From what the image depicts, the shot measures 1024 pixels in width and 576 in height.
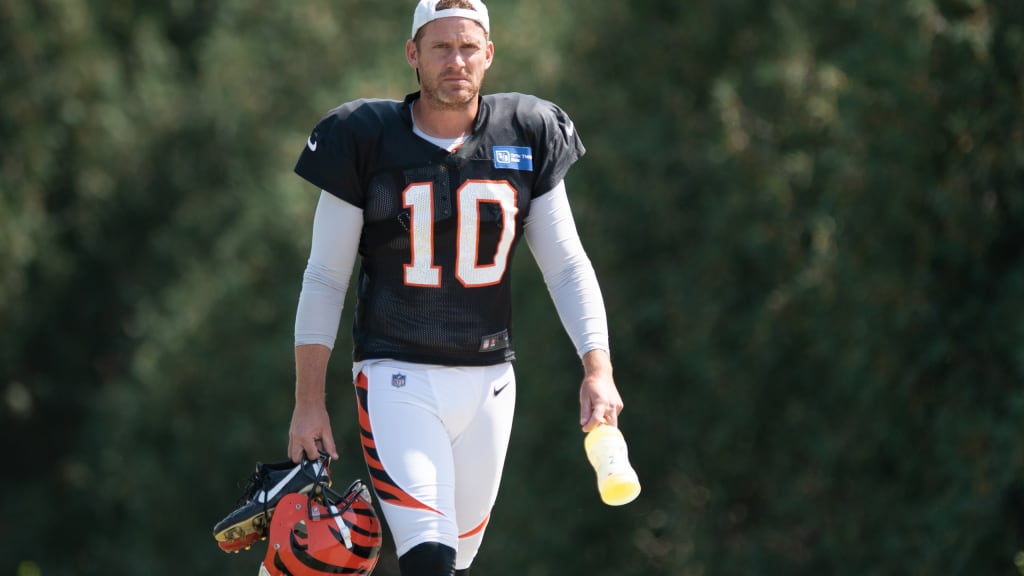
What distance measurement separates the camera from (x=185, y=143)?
933 inches

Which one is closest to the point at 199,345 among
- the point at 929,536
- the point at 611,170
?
the point at 611,170

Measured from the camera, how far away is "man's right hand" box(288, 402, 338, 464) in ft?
15.7

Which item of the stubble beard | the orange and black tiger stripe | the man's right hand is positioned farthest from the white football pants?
the stubble beard

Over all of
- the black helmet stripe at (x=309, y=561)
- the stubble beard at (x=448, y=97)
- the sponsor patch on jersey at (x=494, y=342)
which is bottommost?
the black helmet stripe at (x=309, y=561)

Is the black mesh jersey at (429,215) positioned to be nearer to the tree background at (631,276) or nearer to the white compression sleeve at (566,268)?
the white compression sleeve at (566,268)

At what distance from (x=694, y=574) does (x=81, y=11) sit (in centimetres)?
1284

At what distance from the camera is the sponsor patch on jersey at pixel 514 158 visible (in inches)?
192

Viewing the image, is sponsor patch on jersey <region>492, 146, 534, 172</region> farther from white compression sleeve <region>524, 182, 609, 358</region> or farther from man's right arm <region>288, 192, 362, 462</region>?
man's right arm <region>288, 192, 362, 462</region>

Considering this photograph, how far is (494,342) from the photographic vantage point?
16.2 feet

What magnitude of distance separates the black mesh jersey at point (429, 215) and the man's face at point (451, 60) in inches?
5.1

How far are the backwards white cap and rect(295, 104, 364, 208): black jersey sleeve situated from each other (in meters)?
0.40

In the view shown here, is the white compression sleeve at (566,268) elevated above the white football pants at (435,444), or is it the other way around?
the white compression sleeve at (566,268)

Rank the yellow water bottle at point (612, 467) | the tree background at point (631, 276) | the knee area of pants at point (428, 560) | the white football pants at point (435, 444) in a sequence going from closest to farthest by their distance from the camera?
the yellow water bottle at point (612, 467)
the knee area of pants at point (428, 560)
the white football pants at point (435, 444)
the tree background at point (631, 276)

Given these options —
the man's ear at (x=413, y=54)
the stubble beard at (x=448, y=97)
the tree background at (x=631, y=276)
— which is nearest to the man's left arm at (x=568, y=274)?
the stubble beard at (x=448, y=97)
